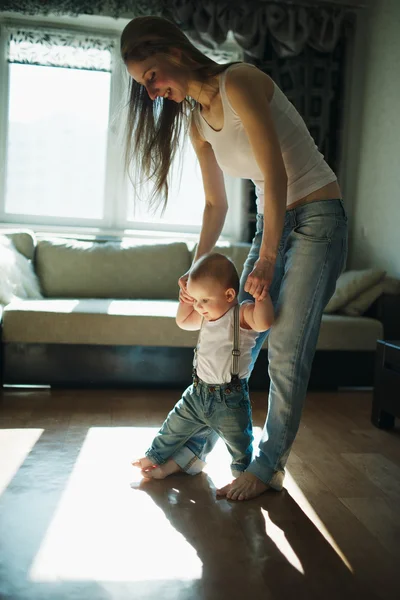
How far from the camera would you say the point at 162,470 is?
1951 mm

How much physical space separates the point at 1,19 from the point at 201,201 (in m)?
1.80

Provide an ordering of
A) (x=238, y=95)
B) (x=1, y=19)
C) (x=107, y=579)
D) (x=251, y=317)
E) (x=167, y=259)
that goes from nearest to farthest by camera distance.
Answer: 1. (x=107, y=579)
2. (x=238, y=95)
3. (x=251, y=317)
4. (x=167, y=259)
5. (x=1, y=19)

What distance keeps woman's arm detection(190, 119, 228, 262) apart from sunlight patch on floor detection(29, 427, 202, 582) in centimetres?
72

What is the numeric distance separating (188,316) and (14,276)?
1.82 metres

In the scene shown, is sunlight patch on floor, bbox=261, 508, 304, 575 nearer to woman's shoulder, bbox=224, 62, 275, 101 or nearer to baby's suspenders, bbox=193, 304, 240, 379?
baby's suspenders, bbox=193, 304, 240, 379

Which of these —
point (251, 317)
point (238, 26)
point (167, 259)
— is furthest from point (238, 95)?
point (238, 26)

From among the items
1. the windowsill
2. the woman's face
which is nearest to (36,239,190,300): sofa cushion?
the windowsill

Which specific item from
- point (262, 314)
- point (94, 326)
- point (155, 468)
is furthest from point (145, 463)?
point (94, 326)

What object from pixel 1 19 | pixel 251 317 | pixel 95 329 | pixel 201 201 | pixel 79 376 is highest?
pixel 1 19

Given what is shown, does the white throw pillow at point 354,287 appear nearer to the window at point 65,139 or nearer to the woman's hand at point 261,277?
the window at point 65,139

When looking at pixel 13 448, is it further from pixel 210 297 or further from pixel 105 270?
pixel 105 270

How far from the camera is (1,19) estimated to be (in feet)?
13.9

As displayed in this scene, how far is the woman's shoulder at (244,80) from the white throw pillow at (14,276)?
202 cm

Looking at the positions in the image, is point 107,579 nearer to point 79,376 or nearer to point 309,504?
point 309,504
